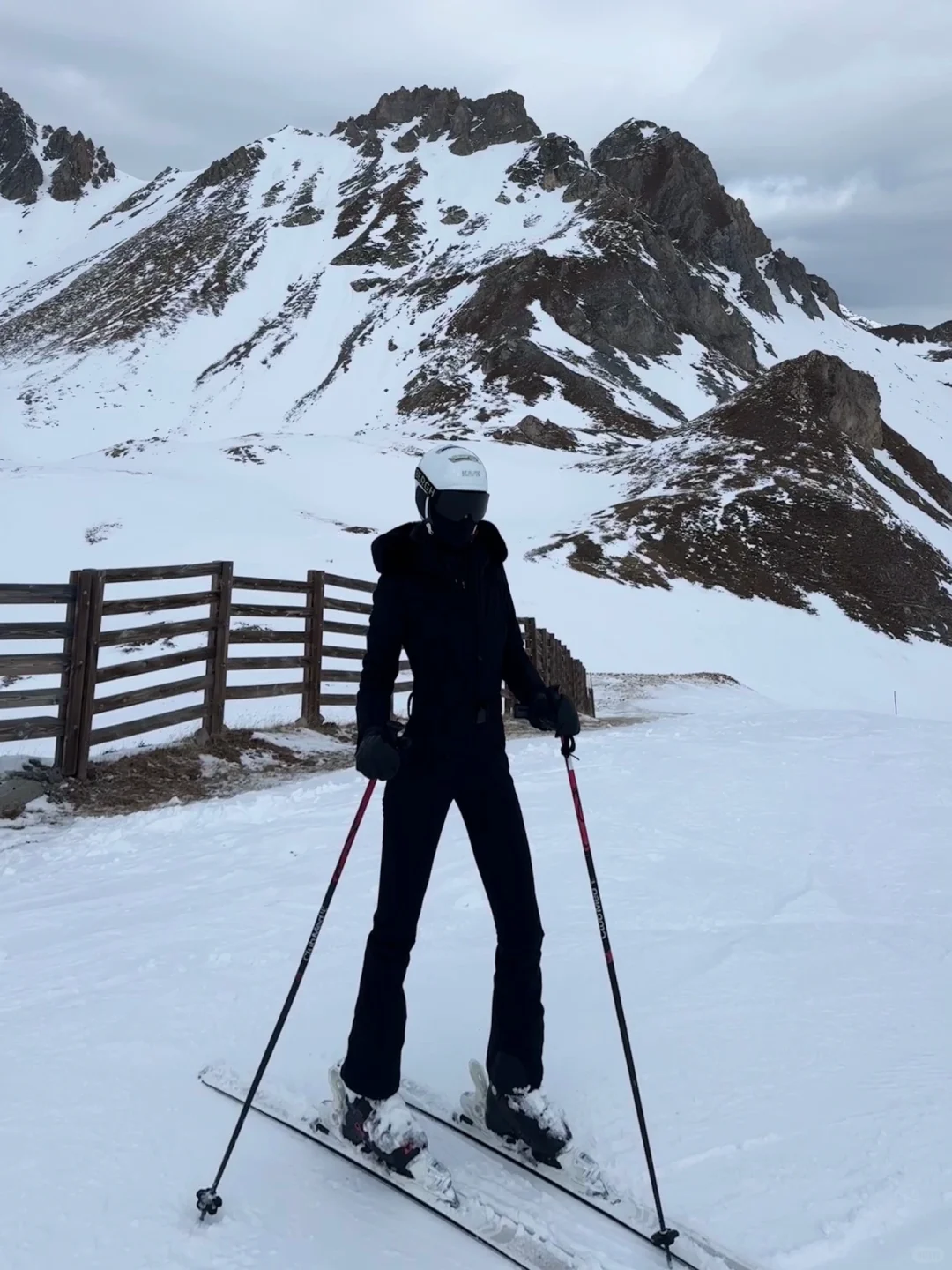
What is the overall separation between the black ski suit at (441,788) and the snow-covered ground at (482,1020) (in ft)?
1.63

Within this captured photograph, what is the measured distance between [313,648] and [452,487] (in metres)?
7.97

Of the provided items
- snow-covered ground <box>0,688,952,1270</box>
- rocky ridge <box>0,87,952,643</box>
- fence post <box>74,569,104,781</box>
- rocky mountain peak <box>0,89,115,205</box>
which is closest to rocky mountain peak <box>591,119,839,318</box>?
rocky ridge <box>0,87,952,643</box>

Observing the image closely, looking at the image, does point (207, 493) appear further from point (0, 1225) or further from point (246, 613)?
point (0, 1225)

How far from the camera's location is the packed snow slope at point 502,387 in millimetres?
30750

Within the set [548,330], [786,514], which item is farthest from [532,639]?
[548,330]

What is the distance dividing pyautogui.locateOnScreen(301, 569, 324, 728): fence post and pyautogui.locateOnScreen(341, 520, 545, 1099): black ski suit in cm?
753

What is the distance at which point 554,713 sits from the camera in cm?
347

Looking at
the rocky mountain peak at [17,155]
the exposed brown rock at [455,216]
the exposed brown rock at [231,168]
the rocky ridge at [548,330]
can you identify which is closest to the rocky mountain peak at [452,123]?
the rocky ridge at [548,330]

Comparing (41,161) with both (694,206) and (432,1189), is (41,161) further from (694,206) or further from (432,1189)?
(432,1189)

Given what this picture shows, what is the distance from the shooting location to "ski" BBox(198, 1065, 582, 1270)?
8.57ft

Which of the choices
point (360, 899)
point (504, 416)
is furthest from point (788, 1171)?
point (504, 416)

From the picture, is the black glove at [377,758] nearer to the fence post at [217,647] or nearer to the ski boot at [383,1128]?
the ski boot at [383,1128]

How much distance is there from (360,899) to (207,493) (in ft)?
102

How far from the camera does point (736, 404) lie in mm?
55719
